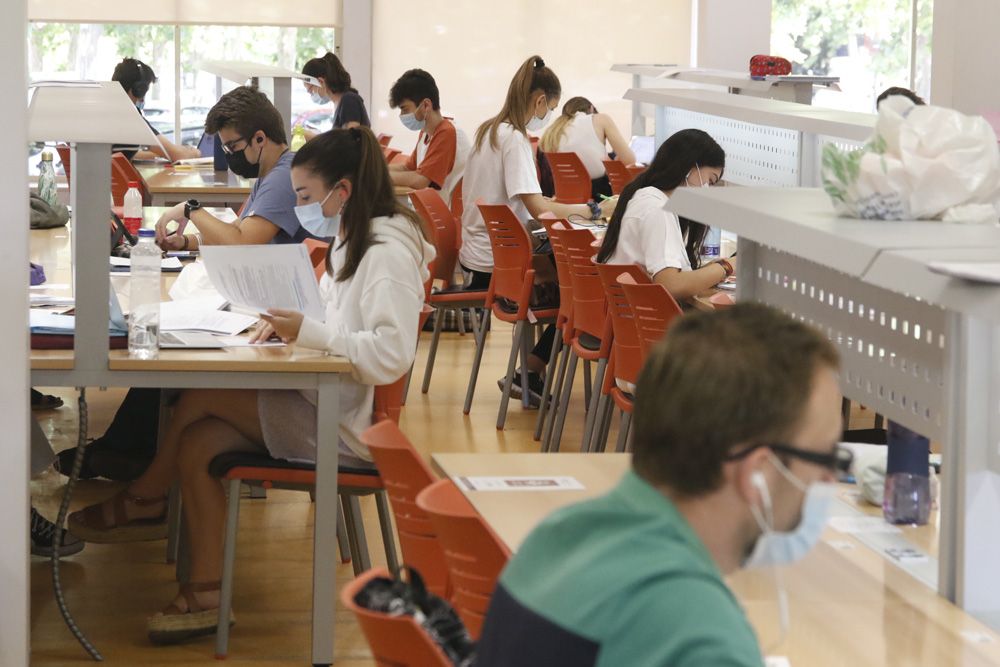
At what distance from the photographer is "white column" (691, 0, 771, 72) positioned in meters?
11.0

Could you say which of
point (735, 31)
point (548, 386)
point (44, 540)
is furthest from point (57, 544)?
point (735, 31)

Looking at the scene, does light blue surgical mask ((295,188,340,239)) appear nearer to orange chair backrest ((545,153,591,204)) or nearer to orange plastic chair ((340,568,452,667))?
orange plastic chair ((340,568,452,667))

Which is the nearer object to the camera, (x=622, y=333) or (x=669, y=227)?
(x=622, y=333)

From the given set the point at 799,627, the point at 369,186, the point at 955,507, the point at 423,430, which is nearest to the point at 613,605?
the point at 799,627

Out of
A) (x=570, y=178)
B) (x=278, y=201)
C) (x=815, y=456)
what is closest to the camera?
(x=815, y=456)

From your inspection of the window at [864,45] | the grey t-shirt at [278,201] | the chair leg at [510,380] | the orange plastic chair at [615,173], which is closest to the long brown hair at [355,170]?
the grey t-shirt at [278,201]

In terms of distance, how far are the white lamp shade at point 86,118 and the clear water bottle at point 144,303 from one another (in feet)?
1.22

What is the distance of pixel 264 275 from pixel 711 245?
2.15 m

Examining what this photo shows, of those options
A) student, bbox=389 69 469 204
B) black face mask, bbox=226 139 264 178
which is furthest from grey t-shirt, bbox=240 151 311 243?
student, bbox=389 69 469 204

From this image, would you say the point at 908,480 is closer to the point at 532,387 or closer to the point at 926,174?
the point at 926,174

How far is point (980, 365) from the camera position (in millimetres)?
1947

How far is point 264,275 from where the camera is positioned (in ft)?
10.7

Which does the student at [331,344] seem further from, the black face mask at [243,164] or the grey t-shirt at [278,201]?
the black face mask at [243,164]

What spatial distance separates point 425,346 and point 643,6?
5.49 m
